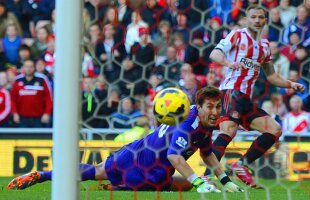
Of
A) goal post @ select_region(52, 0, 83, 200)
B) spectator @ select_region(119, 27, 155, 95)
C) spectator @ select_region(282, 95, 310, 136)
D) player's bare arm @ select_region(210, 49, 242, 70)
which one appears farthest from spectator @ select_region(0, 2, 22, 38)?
goal post @ select_region(52, 0, 83, 200)

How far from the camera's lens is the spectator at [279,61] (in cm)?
695

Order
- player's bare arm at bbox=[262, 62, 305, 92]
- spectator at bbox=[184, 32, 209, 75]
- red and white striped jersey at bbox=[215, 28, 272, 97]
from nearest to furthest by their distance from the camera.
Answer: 1. spectator at bbox=[184, 32, 209, 75]
2. player's bare arm at bbox=[262, 62, 305, 92]
3. red and white striped jersey at bbox=[215, 28, 272, 97]

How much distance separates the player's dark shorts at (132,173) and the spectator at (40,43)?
1010mm

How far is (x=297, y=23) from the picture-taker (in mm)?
5176

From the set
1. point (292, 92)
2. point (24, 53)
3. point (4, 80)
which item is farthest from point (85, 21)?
point (4, 80)

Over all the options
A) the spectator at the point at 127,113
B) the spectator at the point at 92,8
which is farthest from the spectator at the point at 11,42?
the spectator at the point at 92,8

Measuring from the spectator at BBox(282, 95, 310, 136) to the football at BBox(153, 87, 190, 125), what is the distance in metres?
1.14

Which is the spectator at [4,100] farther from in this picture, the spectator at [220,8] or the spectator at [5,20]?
the spectator at [220,8]

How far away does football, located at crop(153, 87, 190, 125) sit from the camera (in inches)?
219

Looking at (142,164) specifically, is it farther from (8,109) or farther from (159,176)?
(8,109)

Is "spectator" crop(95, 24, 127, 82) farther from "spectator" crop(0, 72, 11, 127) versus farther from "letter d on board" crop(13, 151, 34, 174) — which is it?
"letter d on board" crop(13, 151, 34, 174)

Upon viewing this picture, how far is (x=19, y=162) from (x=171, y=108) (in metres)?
4.01

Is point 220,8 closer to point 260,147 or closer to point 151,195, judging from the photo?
point 151,195

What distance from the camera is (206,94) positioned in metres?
6.10
